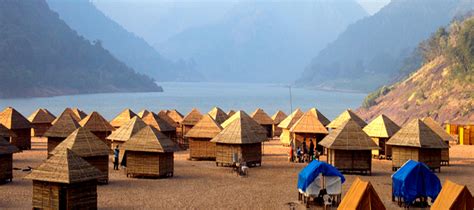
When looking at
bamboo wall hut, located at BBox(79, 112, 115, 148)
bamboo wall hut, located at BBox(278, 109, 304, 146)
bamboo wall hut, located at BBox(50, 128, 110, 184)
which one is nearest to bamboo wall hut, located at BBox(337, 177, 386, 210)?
bamboo wall hut, located at BBox(50, 128, 110, 184)

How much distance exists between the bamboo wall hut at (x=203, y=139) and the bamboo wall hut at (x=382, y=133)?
7.64m

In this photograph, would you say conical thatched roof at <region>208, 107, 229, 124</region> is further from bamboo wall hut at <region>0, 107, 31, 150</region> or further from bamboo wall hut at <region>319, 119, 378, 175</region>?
bamboo wall hut at <region>319, 119, 378, 175</region>

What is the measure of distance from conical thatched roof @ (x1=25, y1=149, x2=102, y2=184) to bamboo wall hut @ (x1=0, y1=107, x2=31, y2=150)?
15746 mm

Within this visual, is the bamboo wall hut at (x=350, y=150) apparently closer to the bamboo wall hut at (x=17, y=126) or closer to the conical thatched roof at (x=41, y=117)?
the bamboo wall hut at (x=17, y=126)

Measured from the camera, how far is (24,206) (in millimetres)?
19922

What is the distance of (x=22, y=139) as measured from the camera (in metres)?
35.1

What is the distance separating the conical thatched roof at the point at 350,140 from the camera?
86.9ft

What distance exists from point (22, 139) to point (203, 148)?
10404mm

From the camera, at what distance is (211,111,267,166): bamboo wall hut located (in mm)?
28773

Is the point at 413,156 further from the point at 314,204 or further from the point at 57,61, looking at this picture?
the point at 57,61

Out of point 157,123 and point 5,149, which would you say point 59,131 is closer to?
point 157,123

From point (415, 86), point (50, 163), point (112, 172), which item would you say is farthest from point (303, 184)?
point (415, 86)

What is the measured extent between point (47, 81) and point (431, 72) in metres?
91.0

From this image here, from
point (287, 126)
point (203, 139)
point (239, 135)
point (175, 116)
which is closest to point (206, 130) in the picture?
point (203, 139)
